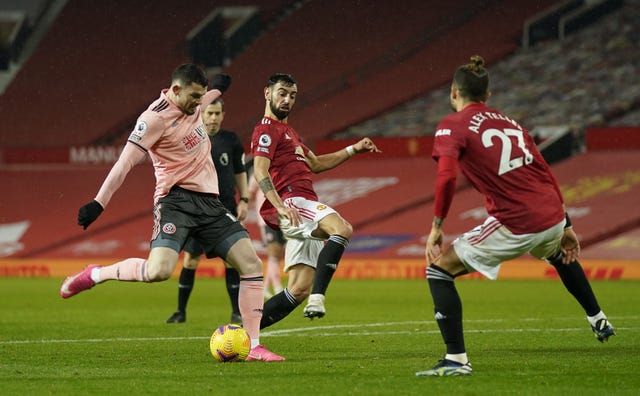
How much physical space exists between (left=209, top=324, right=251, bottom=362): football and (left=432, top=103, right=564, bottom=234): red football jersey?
2.10m

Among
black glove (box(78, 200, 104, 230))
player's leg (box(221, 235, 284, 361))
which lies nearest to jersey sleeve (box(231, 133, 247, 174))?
player's leg (box(221, 235, 284, 361))

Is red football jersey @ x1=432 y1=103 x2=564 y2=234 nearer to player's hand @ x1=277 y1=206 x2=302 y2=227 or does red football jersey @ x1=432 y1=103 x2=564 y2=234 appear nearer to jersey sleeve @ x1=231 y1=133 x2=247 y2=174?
player's hand @ x1=277 y1=206 x2=302 y2=227

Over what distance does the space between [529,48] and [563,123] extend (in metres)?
3.87

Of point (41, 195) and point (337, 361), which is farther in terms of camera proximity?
point (41, 195)

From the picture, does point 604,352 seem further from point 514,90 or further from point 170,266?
point 514,90

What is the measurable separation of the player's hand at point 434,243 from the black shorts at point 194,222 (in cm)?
190

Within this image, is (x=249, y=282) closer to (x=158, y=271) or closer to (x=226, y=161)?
(x=158, y=271)

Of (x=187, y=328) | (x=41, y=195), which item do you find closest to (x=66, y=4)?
(x=41, y=195)

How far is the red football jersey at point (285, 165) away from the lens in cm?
A: 906

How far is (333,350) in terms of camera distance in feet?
28.9

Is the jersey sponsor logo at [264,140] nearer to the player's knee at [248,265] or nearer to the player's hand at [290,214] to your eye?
the player's hand at [290,214]

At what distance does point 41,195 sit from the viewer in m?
Answer: 31.8

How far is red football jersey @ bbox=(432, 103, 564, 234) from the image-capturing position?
6.90 meters

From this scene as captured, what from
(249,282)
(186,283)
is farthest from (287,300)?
(186,283)
